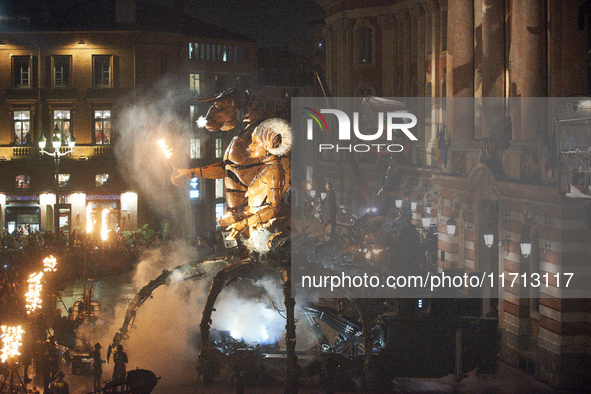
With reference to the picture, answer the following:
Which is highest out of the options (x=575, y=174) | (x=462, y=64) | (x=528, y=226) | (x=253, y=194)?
(x=462, y=64)

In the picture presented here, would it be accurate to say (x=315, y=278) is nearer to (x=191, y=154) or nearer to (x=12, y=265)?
(x=12, y=265)

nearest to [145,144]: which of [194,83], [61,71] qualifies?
[61,71]

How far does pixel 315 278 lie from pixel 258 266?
137 cm

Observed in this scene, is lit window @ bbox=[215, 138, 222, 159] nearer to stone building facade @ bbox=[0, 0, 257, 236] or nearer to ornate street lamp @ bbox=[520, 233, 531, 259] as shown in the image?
stone building facade @ bbox=[0, 0, 257, 236]

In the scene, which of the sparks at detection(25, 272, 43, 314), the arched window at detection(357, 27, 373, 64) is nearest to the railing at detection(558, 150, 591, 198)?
the sparks at detection(25, 272, 43, 314)

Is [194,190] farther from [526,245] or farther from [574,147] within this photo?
[574,147]

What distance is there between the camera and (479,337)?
53.8 feet

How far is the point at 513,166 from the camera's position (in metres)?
23.8

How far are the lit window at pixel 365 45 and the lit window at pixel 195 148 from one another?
13.6 meters

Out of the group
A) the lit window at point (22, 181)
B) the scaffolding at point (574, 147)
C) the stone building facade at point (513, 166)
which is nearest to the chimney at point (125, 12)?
the lit window at point (22, 181)

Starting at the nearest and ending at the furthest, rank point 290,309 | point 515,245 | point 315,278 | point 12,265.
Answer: point 290,309 < point 315,278 < point 515,245 < point 12,265

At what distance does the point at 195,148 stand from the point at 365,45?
581 inches

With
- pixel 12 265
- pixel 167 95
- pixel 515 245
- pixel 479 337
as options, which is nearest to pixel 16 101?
pixel 167 95

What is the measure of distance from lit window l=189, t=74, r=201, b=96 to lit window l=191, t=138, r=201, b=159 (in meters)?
3.65
